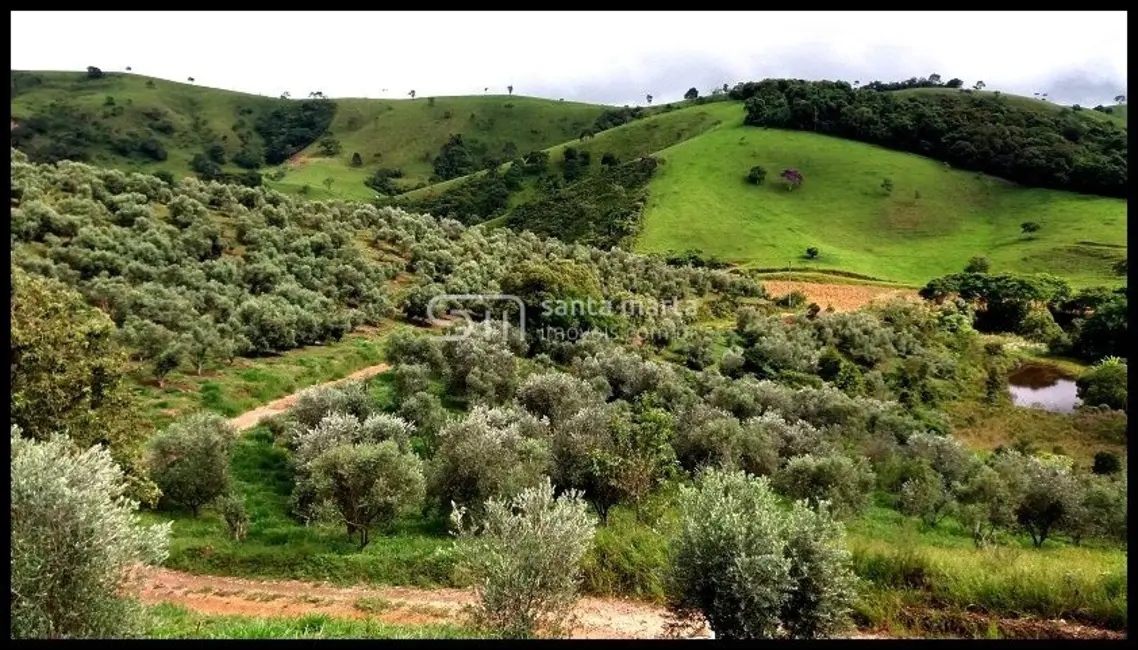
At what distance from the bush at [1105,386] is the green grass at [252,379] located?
57713 mm

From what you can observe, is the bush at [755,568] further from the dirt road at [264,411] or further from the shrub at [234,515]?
the dirt road at [264,411]

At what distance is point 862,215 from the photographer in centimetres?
12456

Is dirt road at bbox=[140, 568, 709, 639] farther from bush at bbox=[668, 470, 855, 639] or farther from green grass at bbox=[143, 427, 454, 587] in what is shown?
bush at bbox=[668, 470, 855, 639]

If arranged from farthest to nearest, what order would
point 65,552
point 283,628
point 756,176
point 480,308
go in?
point 756,176 → point 480,308 → point 283,628 → point 65,552

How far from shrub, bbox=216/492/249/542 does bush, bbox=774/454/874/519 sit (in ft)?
65.5

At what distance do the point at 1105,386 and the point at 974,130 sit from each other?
357 feet

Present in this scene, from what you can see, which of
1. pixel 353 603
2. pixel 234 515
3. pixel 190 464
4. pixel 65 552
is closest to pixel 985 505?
pixel 353 603

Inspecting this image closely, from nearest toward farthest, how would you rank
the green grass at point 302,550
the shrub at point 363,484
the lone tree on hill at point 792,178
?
the green grass at point 302,550, the shrub at point 363,484, the lone tree on hill at point 792,178

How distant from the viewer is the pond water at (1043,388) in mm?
58250

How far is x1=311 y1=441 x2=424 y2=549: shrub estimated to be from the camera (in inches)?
826

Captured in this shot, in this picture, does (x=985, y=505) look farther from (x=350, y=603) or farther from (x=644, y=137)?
(x=644, y=137)

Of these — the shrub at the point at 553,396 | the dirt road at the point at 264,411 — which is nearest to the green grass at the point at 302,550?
the dirt road at the point at 264,411

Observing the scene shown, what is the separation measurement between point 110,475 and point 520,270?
4050 centimetres

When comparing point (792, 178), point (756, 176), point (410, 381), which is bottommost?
point (410, 381)
